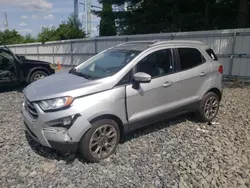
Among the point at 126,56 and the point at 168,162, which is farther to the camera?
the point at 126,56

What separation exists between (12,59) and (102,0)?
9570 mm

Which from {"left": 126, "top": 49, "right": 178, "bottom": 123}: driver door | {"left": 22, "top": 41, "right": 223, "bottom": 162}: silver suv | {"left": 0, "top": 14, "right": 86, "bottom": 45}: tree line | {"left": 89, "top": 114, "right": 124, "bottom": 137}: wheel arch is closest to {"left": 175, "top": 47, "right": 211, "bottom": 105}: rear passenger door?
{"left": 22, "top": 41, "right": 223, "bottom": 162}: silver suv

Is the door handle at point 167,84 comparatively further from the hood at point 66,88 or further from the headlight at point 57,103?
the headlight at point 57,103

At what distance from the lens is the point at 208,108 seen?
4.69m

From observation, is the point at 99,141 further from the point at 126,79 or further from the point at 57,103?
the point at 126,79

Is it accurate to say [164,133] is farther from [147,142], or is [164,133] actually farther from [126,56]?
[126,56]

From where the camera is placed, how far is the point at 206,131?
14.2 ft

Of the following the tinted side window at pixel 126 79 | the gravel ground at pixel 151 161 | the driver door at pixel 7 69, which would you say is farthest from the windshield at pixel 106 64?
the driver door at pixel 7 69

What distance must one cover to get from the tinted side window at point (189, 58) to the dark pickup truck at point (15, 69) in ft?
18.9

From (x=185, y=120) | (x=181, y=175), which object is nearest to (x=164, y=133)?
(x=185, y=120)

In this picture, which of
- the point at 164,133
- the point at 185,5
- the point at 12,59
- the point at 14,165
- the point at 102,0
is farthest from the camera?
the point at 102,0

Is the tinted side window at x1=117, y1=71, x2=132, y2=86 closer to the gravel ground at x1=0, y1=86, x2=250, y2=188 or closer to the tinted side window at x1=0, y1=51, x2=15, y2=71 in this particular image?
the gravel ground at x1=0, y1=86, x2=250, y2=188

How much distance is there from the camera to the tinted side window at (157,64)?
3.69 metres

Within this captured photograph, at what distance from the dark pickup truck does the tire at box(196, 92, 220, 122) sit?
6.00 meters
